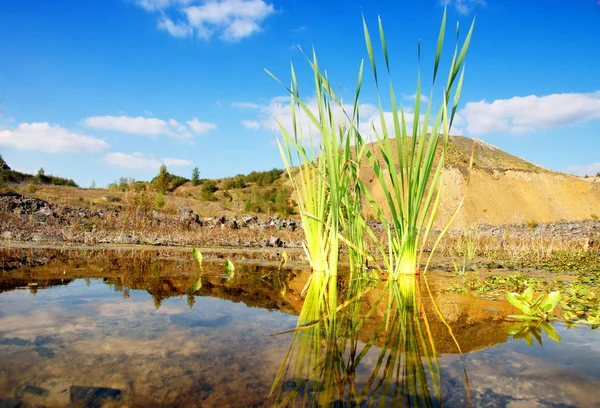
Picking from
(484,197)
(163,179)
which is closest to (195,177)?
(163,179)

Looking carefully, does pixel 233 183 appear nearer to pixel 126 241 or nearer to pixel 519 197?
pixel 519 197

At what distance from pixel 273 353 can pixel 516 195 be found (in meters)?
29.1

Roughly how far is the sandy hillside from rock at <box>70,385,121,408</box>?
24.0 meters

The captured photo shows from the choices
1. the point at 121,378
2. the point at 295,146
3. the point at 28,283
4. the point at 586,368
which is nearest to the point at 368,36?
the point at 295,146

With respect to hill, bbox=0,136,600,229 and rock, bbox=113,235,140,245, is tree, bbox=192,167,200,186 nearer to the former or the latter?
hill, bbox=0,136,600,229

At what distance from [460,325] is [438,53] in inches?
71.8

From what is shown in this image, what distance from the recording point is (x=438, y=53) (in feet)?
9.21

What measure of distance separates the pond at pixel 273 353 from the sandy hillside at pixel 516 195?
22.8m

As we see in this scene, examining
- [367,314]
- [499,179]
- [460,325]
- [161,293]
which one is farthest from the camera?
[499,179]

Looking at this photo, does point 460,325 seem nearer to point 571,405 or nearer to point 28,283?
point 571,405

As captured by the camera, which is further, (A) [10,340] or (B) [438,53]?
(B) [438,53]

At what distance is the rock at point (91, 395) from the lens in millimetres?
954

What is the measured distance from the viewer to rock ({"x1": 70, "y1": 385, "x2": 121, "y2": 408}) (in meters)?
0.95

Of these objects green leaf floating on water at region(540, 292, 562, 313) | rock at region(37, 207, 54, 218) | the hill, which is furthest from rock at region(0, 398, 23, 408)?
the hill
